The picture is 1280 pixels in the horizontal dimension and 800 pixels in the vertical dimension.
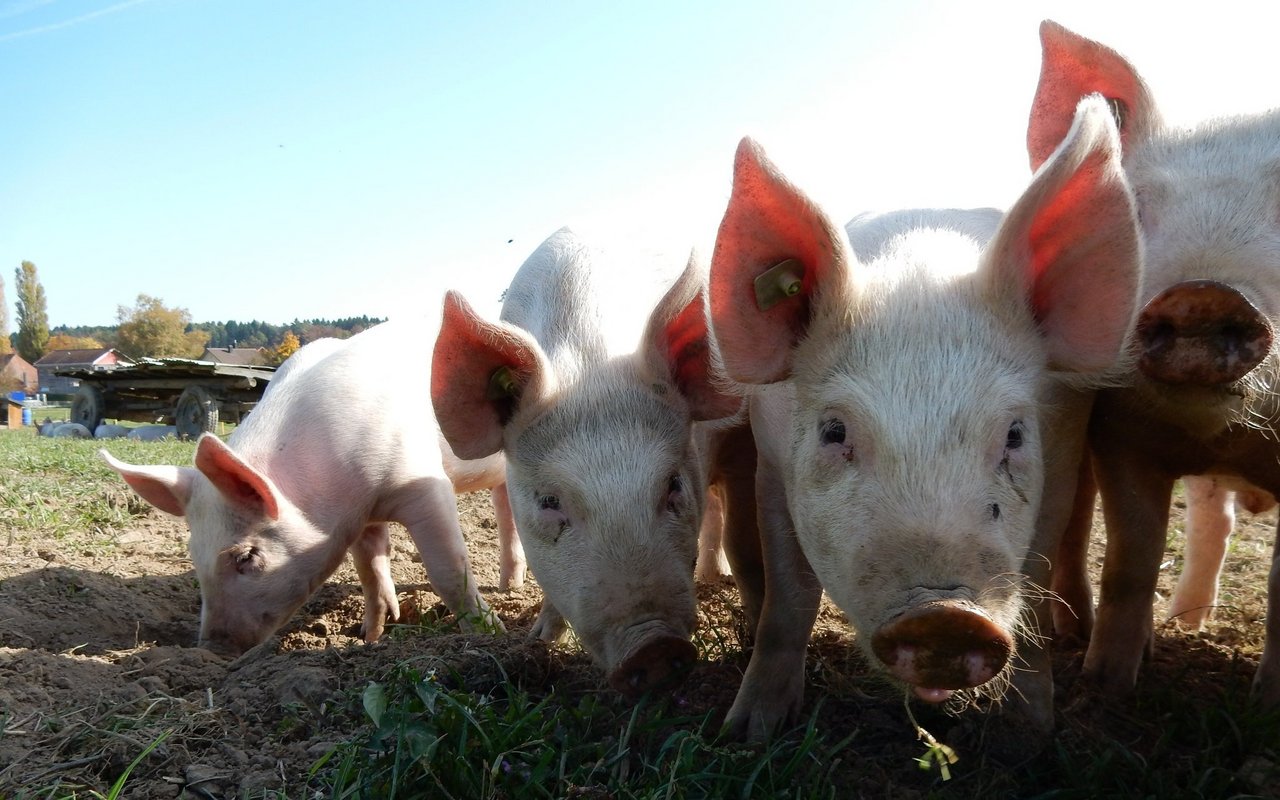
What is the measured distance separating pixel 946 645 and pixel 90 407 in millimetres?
24513

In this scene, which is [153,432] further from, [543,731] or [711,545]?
[543,731]

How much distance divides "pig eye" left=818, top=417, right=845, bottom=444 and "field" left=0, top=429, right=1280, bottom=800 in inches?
29.9

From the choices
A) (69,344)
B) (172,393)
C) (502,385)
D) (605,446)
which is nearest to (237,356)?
(69,344)

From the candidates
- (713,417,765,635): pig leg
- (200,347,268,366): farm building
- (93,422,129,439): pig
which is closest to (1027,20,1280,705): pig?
(713,417,765,635): pig leg

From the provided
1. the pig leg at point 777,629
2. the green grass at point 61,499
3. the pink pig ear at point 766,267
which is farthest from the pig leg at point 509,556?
the pink pig ear at point 766,267

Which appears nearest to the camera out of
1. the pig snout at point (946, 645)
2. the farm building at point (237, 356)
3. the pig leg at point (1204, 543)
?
the pig snout at point (946, 645)

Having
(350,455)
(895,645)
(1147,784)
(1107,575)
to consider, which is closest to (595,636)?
(895,645)

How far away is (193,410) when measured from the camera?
19281 millimetres

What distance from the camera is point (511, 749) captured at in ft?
7.43

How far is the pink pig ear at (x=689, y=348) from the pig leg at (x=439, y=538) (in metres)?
1.85

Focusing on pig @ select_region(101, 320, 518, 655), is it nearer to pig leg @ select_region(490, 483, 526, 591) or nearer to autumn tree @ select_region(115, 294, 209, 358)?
pig leg @ select_region(490, 483, 526, 591)

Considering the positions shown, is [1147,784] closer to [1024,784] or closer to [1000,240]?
[1024,784]

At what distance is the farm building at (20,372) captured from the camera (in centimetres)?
9456

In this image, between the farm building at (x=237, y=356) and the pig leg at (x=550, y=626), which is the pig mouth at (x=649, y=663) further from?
the farm building at (x=237, y=356)
